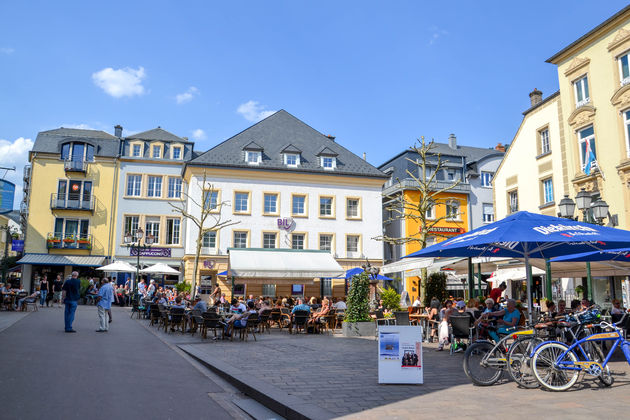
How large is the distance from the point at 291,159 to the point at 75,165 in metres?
16.6

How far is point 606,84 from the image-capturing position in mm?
21844

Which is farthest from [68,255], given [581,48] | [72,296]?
[581,48]

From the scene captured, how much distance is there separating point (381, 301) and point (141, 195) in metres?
25.7

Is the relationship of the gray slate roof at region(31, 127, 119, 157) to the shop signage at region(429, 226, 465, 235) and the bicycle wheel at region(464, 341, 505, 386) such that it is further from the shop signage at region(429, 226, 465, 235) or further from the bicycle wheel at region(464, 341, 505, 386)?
the bicycle wheel at region(464, 341, 505, 386)

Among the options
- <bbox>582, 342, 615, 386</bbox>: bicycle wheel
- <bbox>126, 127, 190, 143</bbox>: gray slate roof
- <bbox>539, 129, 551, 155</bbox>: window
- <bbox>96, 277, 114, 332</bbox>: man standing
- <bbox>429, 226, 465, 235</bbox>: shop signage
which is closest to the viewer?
<bbox>582, 342, 615, 386</bbox>: bicycle wheel

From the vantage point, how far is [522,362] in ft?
23.1

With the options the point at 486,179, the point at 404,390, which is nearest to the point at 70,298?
the point at 404,390

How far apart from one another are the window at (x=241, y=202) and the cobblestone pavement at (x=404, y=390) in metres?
25.3

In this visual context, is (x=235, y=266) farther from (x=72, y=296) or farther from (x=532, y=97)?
(x=532, y=97)

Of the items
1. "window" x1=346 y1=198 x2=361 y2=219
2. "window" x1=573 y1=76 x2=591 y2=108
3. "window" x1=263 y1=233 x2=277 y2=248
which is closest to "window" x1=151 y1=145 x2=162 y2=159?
"window" x1=263 y1=233 x2=277 y2=248

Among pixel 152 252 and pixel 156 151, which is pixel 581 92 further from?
pixel 156 151

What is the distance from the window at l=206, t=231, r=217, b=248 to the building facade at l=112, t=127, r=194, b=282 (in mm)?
4921

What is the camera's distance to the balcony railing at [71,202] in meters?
39.0

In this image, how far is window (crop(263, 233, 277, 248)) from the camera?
3634 centimetres
